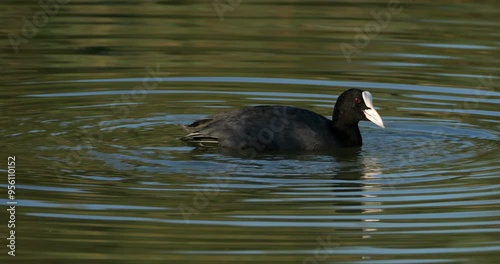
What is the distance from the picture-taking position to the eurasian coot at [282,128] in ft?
39.0

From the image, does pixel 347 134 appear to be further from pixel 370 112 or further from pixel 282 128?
pixel 282 128

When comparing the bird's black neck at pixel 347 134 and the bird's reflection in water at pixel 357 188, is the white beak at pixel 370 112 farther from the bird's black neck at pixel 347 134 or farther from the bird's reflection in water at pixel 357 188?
the bird's reflection in water at pixel 357 188

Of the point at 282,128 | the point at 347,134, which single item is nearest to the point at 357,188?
the point at 282,128

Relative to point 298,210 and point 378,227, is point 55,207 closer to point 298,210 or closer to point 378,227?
point 298,210

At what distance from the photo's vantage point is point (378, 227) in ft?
31.1

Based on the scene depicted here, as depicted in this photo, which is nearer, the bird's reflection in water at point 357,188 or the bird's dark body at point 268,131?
the bird's reflection in water at point 357,188

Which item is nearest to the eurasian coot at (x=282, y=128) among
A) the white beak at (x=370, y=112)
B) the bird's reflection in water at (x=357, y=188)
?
the white beak at (x=370, y=112)

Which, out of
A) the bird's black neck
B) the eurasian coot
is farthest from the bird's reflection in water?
the eurasian coot

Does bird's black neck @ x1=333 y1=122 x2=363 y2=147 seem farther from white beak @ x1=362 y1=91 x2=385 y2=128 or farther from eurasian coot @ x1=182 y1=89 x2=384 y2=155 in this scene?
white beak @ x1=362 y1=91 x2=385 y2=128

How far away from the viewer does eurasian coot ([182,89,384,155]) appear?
11891mm

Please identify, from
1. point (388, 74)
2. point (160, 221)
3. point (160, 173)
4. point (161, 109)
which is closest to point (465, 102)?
point (388, 74)

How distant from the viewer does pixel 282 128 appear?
11.9 meters

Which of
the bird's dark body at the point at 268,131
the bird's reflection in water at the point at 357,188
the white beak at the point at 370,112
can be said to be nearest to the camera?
the bird's reflection in water at the point at 357,188

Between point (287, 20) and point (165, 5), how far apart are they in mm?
2037
